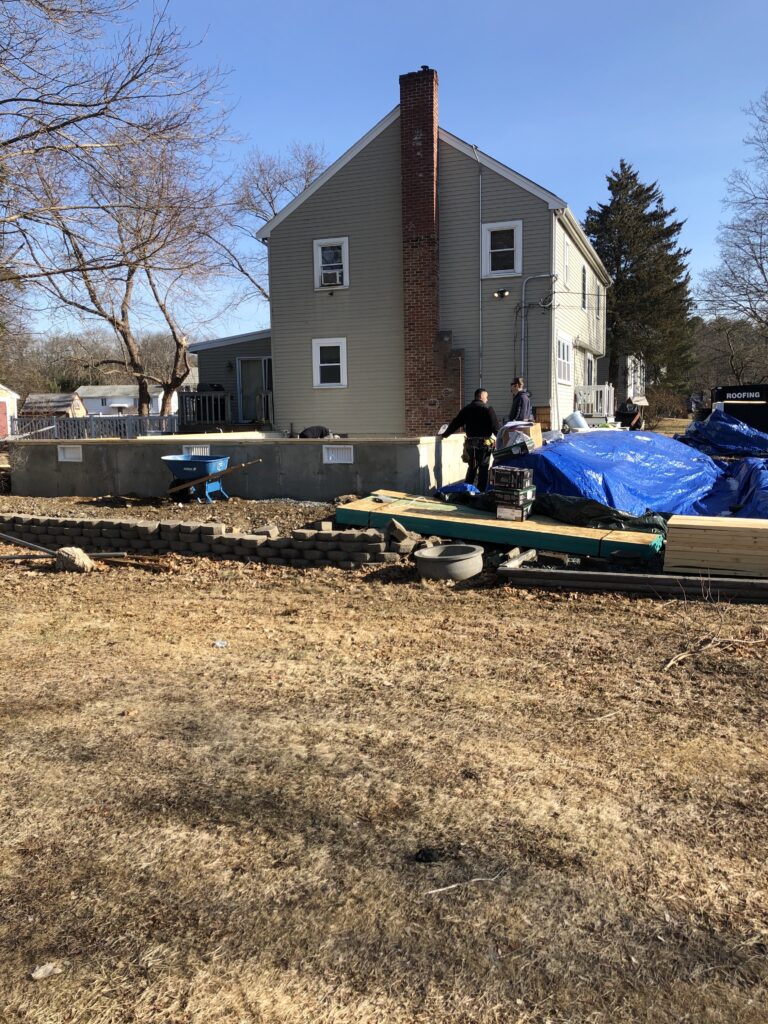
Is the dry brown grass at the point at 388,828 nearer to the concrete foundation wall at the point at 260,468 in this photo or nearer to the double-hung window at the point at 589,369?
the concrete foundation wall at the point at 260,468

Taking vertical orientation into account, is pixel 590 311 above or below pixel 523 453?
above

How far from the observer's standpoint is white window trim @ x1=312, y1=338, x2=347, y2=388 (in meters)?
18.9

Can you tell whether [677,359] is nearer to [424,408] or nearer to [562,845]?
[424,408]

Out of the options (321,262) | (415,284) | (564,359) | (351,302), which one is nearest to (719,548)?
(415,284)

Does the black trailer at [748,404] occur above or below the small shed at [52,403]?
below

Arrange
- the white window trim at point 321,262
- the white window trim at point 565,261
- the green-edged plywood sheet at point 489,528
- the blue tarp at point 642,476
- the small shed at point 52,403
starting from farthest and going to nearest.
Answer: the small shed at point 52,403, the white window trim at point 321,262, the white window trim at point 565,261, the blue tarp at point 642,476, the green-edged plywood sheet at point 489,528

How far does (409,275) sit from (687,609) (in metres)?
13.8

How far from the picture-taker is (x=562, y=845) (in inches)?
111

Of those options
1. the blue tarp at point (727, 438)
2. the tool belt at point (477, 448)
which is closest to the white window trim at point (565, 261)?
the blue tarp at point (727, 438)

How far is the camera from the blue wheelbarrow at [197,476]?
10.6 metres

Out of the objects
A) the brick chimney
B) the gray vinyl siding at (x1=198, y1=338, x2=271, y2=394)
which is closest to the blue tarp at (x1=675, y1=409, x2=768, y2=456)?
the brick chimney

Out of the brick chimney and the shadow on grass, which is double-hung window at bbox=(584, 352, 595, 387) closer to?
the brick chimney

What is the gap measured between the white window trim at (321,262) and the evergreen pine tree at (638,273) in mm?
25545

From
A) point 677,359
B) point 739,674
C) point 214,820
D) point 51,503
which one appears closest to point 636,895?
point 214,820
